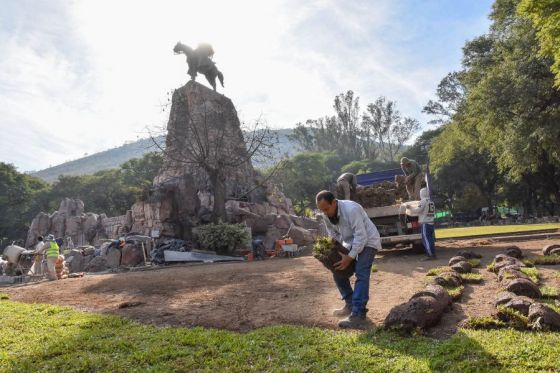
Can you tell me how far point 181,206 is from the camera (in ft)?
74.1

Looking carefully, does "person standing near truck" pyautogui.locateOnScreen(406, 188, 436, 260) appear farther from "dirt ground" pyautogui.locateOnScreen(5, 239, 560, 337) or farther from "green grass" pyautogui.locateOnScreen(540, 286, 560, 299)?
"green grass" pyautogui.locateOnScreen(540, 286, 560, 299)

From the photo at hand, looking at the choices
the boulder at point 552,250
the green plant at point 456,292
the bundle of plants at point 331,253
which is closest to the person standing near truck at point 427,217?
the boulder at point 552,250

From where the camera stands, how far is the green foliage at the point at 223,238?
1892 cm

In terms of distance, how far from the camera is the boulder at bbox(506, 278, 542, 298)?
18.0ft

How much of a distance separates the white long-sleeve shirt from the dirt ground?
91 centimetres

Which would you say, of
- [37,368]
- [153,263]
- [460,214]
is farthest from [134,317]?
[460,214]

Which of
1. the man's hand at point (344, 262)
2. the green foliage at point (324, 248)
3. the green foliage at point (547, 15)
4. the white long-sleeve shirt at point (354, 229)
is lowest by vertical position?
the man's hand at point (344, 262)

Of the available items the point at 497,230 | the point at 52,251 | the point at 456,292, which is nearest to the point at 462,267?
the point at 456,292

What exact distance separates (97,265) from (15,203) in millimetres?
49914

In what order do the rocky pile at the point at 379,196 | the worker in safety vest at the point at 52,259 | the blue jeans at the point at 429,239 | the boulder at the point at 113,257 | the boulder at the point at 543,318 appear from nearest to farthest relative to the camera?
the boulder at the point at 543,318, the blue jeans at the point at 429,239, the rocky pile at the point at 379,196, the worker in safety vest at the point at 52,259, the boulder at the point at 113,257

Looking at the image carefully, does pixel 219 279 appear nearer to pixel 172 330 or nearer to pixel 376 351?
pixel 172 330

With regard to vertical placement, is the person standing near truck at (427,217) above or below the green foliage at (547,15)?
below

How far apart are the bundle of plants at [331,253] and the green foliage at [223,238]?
13.8 meters

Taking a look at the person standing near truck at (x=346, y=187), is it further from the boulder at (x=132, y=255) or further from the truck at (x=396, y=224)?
the boulder at (x=132, y=255)
